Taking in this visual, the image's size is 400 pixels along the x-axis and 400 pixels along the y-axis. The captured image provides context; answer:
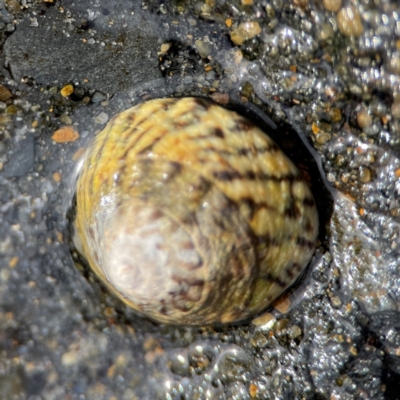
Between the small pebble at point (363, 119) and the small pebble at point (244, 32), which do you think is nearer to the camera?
the small pebble at point (363, 119)

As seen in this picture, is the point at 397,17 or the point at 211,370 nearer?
the point at 397,17

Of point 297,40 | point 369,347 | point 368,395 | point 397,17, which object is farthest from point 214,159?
point 368,395

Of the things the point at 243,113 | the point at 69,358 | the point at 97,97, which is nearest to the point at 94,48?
the point at 97,97

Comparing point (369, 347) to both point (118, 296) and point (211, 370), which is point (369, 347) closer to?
point (211, 370)

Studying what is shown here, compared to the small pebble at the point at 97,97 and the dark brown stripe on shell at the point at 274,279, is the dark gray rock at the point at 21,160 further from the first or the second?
the dark brown stripe on shell at the point at 274,279

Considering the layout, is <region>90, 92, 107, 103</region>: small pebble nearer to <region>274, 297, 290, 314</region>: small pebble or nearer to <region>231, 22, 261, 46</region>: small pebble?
<region>231, 22, 261, 46</region>: small pebble

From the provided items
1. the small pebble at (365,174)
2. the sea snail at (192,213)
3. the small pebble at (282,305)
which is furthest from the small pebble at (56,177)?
the small pebble at (365,174)

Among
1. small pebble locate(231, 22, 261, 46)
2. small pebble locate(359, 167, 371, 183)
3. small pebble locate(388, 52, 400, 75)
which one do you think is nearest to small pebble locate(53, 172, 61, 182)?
small pebble locate(231, 22, 261, 46)

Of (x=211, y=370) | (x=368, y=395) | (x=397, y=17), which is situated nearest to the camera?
(x=397, y=17)
